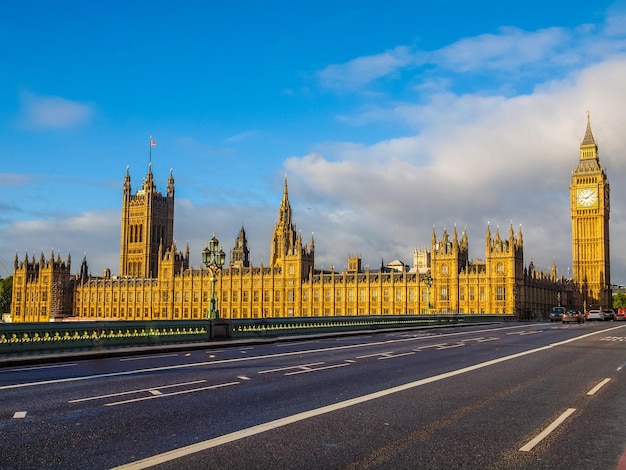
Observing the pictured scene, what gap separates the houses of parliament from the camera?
104125 millimetres

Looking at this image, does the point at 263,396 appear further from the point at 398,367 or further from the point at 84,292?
the point at 84,292

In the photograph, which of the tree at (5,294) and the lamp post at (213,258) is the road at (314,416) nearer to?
the lamp post at (213,258)

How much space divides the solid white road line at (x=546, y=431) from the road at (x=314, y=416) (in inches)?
1.2

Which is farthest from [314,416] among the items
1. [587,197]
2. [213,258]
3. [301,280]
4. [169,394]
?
[587,197]

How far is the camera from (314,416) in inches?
→ 443

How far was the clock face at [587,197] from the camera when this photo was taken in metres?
157

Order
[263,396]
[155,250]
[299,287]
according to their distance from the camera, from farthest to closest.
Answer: [155,250], [299,287], [263,396]

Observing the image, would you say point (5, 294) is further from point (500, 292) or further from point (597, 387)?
point (597, 387)

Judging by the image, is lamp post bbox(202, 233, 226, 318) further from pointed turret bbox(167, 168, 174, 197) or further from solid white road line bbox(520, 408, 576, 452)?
pointed turret bbox(167, 168, 174, 197)

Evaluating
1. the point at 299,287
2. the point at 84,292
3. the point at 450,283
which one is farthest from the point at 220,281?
the point at 450,283

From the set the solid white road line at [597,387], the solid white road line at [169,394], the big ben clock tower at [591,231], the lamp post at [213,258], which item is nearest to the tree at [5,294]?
the big ben clock tower at [591,231]

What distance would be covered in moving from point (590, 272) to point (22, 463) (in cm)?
16257

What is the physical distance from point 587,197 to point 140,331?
150 meters

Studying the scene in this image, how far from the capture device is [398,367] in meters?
19.5
